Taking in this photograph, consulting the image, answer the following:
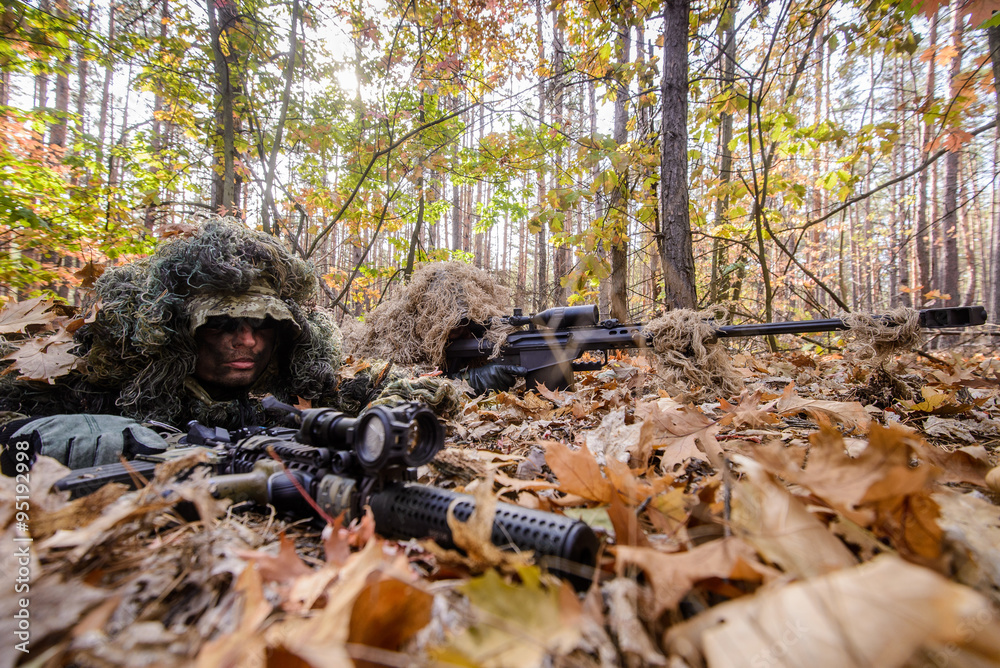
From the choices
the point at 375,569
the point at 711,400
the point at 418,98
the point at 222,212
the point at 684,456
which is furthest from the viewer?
the point at 418,98

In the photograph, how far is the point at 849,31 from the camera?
14.3 ft

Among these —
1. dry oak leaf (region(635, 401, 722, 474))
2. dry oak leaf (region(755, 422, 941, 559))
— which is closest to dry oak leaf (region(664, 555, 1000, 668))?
dry oak leaf (region(755, 422, 941, 559))

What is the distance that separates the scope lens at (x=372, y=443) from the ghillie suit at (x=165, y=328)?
167 cm

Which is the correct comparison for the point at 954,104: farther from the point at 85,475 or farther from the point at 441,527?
the point at 85,475

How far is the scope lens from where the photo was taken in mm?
1198

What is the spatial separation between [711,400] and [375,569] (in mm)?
3008

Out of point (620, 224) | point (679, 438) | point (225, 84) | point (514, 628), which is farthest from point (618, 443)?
point (225, 84)

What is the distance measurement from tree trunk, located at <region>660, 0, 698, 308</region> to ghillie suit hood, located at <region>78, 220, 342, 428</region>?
3.61 meters

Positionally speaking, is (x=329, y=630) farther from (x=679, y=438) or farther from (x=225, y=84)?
(x=225, y=84)

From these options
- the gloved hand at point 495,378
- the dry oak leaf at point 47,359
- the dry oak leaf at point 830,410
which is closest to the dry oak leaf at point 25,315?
the dry oak leaf at point 47,359

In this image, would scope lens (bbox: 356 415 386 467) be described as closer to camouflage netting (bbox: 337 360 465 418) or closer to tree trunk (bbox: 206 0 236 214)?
camouflage netting (bbox: 337 360 465 418)

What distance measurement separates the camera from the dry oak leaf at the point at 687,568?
78cm

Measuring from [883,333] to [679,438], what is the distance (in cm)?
217

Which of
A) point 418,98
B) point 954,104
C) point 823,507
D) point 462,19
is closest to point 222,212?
point 418,98
